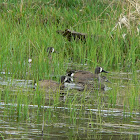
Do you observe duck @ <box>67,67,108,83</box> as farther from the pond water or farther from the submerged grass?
the pond water

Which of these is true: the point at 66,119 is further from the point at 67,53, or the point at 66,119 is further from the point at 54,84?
the point at 67,53

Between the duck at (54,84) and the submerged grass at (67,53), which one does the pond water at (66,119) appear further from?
the duck at (54,84)

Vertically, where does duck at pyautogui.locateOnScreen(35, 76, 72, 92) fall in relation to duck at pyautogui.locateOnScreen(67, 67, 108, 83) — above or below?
below

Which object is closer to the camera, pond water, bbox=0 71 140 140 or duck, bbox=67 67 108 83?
pond water, bbox=0 71 140 140

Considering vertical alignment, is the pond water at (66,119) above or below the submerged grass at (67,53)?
below

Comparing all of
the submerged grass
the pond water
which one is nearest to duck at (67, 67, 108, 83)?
the submerged grass

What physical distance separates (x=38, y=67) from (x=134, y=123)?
3947 millimetres

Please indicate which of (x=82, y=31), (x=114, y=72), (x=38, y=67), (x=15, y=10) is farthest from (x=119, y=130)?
(x=15, y=10)

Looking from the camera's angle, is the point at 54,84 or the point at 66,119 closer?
the point at 66,119

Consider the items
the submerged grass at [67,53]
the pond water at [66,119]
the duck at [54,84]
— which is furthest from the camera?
the duck at [54,84]

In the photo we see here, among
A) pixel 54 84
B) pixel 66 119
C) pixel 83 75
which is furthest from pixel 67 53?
pixel 66 119

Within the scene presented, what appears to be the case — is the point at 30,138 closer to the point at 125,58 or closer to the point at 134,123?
the point at 134,123

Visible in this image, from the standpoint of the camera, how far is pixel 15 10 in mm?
15898

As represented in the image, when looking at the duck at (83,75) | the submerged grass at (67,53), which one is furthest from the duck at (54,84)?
the duck at (83,75)
